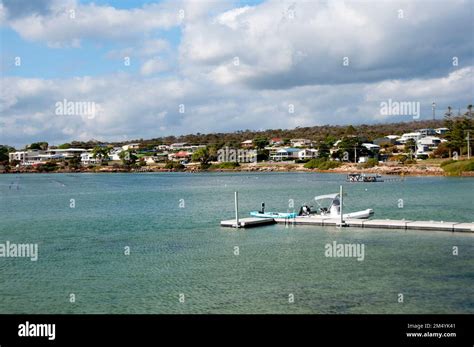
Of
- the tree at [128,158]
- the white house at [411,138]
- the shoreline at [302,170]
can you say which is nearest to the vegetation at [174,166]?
the shoreline at [302,170]

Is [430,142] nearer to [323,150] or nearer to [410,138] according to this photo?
[410,138]

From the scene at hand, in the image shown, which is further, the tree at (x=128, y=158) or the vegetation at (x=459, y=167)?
the tree at (x=128, y=158)

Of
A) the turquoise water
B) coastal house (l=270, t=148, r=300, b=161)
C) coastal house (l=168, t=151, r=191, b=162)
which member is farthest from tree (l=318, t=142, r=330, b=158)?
the turquoise water

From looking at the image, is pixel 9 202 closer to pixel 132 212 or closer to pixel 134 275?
pixel 132 212

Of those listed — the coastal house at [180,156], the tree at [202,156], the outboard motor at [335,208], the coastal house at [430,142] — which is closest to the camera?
the outboard motor at [335,208]

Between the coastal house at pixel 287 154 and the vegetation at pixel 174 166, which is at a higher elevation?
the coastal house at pixel 287 154

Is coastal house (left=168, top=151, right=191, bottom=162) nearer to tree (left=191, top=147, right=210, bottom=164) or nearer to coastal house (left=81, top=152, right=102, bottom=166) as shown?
tree (left=191, top=147, right=210, bottom=164)

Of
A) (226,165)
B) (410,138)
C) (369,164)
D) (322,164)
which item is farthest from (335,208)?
(226,165)

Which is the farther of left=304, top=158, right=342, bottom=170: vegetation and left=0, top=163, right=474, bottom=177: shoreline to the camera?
left=304, top=158, right=342, bottom=170: vegetation

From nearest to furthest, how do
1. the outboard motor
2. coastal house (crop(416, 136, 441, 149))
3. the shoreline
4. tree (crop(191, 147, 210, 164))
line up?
the outboard motor → the shoreline → coastal house (crop(416, 136, 441, 149)) → tree (crop(191, 147, 210, 164))

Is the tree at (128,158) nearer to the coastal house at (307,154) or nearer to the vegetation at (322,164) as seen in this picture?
the coastal house at (307,154)

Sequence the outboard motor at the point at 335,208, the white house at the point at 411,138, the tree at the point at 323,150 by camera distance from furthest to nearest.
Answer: the white house at the point at 411,138
the tree at the point at 323,150
the outboard motor at the point at 335,208
